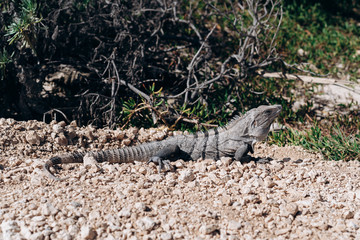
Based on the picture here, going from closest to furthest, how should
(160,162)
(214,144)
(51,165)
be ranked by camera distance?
(51,165) < (160,162) < (214,144)

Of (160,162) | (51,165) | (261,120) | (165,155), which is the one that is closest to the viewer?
(51,165)

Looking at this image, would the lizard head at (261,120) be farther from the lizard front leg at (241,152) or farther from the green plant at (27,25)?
the green plant at (27,25)

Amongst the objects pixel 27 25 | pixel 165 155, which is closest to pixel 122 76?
pixel 27 25

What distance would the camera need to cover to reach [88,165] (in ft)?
13.7

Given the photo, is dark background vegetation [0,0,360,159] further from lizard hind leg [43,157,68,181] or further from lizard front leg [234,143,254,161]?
lizard hind leg [43,157,68,181]

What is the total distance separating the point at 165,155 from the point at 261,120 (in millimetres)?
1222

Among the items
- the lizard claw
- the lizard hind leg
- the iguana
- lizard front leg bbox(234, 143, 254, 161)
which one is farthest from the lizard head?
the lizard hind leg

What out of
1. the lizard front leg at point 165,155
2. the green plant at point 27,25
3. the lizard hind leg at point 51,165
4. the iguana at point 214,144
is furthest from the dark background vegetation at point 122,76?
the lizard hind leg at point 51,165

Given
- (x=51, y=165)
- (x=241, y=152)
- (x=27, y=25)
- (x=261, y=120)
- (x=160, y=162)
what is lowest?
(x=241, y=152)

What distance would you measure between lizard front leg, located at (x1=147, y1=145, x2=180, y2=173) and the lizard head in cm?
89

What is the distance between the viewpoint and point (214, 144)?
197 inches

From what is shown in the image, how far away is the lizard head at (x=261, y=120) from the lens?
4.86 metres

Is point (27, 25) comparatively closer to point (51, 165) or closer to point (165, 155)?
point (51, 165)

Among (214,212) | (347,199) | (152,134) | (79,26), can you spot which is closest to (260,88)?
(152,134)
